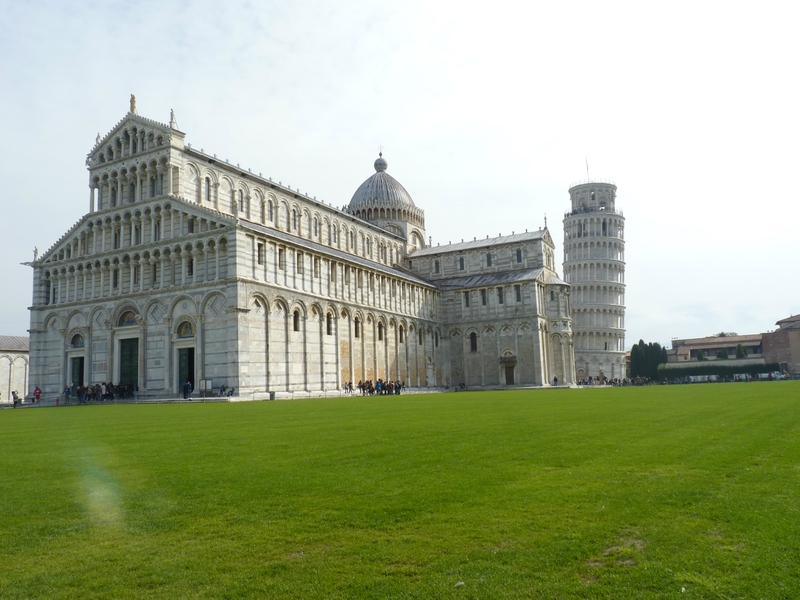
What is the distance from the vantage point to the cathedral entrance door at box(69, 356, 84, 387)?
50.4 m

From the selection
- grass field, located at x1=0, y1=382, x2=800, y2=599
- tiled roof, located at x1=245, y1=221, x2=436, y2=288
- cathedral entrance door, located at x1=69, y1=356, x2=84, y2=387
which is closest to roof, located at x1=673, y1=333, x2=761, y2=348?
tiled roof, located at x1=245, y1=221, x2=436, y2=288

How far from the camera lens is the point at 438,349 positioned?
69.8m

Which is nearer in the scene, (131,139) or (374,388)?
(131,139)

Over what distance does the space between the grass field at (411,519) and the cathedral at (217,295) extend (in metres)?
31.5

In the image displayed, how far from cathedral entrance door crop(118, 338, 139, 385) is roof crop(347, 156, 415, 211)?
34.3 metres

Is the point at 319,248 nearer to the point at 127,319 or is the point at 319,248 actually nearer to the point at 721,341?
the point at 127,319

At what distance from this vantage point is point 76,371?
1996 inches

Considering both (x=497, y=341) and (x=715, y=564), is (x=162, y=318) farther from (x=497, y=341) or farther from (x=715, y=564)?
(x=715, y=564)

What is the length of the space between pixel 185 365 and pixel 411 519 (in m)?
40.9

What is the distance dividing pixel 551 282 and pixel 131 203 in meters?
41.5

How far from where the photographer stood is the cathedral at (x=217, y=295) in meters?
44.1

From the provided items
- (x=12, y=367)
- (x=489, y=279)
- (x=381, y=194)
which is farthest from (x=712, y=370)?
(x=12, y=367)

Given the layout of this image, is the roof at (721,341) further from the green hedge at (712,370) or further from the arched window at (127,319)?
the arched window at (127,319)

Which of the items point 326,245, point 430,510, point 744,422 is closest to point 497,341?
point 326,245
